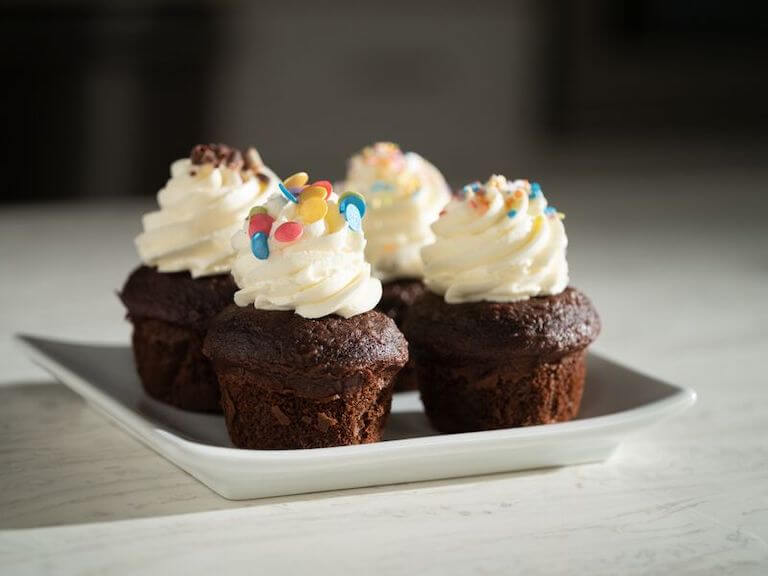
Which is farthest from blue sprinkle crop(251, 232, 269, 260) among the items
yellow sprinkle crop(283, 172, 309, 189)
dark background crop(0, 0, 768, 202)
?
dark background crop(0, 0, 768, 202)

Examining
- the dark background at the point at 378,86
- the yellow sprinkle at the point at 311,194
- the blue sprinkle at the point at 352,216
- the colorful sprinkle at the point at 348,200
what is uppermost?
the yellow sprinkle at the point at 311,194

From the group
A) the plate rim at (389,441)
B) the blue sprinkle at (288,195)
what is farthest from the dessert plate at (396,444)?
the blue sprinkle at (288,195)

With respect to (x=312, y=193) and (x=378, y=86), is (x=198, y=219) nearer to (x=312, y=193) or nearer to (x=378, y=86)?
(x=312, y=193)

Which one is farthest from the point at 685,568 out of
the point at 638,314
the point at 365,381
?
the point at 638,314

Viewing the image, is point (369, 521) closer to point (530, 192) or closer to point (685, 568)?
point (685, 568)

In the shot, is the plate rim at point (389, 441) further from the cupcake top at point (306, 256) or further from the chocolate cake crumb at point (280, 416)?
the cupcake top at point (306, 256)

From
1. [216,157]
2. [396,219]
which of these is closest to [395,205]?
[396,219]
